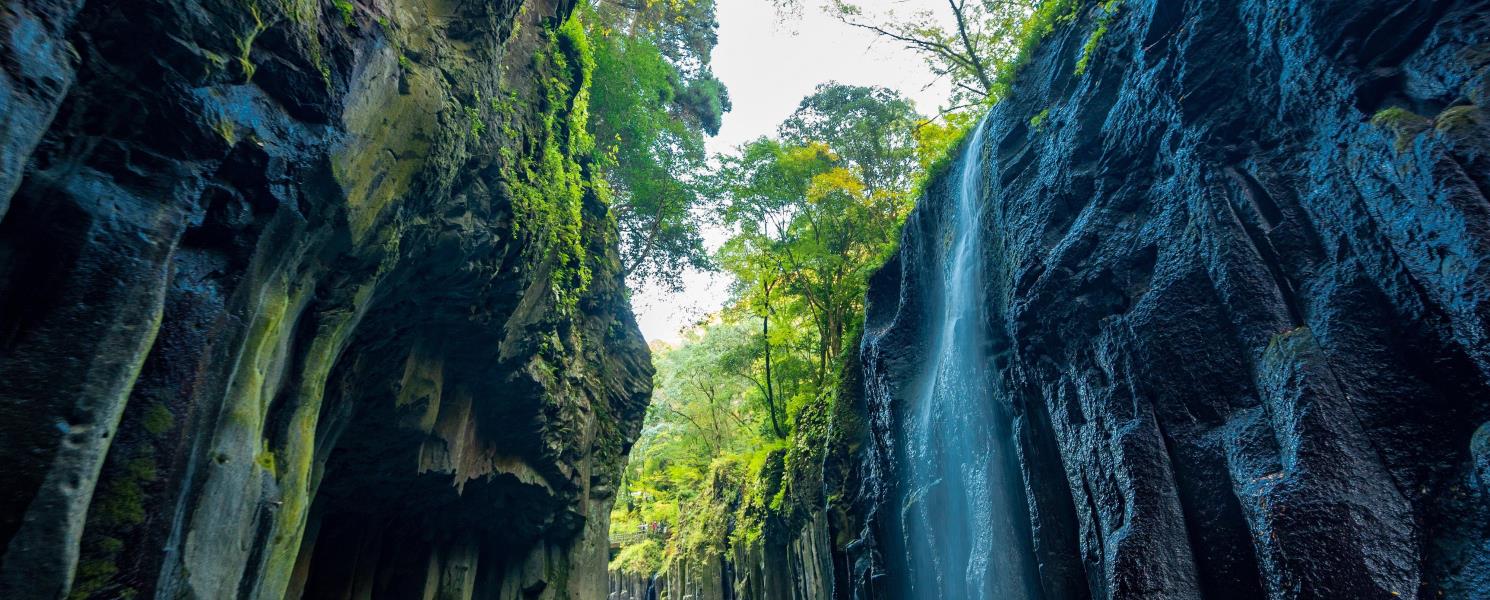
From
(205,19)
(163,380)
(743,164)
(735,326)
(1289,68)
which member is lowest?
Answer: (163,380)

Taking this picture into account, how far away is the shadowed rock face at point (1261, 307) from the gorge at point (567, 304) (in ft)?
0.08

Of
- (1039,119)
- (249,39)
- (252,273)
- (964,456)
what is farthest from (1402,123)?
(252,273)

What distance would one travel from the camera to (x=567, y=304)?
1001cm

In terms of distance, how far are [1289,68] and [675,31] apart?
53.8 ft

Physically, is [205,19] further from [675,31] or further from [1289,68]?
[675,31]

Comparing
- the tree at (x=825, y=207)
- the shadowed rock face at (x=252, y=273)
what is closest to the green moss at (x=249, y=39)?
the shadowed rock face at (x=252, y=273)

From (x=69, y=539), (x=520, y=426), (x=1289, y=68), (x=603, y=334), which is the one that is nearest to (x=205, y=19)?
(x=69, y=539)

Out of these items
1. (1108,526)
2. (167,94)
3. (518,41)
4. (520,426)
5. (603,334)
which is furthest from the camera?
(603,334)

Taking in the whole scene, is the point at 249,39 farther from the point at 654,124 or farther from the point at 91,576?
the point at 654,124

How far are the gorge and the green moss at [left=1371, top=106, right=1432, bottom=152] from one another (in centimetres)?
2

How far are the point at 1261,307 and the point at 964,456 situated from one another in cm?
471

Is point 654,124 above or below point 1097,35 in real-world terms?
above

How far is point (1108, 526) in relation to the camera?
5.66m

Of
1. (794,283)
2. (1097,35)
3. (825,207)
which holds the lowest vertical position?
(1097,35)
